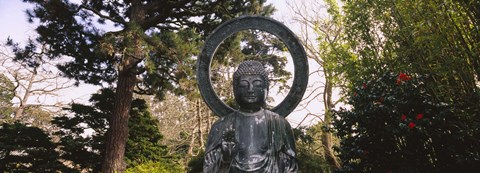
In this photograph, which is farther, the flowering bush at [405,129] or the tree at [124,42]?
the tree at [124,42]

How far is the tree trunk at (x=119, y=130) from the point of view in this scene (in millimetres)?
9555

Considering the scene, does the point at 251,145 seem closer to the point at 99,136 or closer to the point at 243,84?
the point at 243,84

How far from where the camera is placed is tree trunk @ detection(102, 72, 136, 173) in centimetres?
955

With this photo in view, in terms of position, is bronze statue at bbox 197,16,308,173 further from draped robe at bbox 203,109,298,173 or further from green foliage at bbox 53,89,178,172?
green foliage at bbox 53,89,178,172

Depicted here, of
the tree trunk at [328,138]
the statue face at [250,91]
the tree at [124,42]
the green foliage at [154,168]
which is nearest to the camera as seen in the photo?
the statue face at [250,91]

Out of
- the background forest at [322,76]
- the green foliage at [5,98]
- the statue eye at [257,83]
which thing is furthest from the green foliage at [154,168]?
the green foliage at [5,98]

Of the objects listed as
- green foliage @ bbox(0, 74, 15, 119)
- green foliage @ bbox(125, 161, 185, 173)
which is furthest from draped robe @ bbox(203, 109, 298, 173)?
green foliage @ bbox(0, 74, 15, 119)

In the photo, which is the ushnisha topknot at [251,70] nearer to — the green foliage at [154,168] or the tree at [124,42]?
→ the tree at [124,42]

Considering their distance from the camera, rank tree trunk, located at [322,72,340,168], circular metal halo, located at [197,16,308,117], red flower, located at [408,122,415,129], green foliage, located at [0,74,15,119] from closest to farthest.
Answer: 1. circular metal halo, located at [197,16,308,117]
2. red flower, located at [408,122,415,129]
3. tree trunk, located at [322,72,340,168]
4. green foliage, located at [0,74,15,119]

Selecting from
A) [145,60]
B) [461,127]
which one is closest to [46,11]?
[145,60]

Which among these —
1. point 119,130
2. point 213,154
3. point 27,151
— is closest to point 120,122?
point 119,130

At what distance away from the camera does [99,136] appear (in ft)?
37.9

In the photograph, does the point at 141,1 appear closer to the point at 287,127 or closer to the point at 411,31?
the point at 411,31

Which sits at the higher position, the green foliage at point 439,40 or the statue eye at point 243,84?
the green foliage at point 439,40
